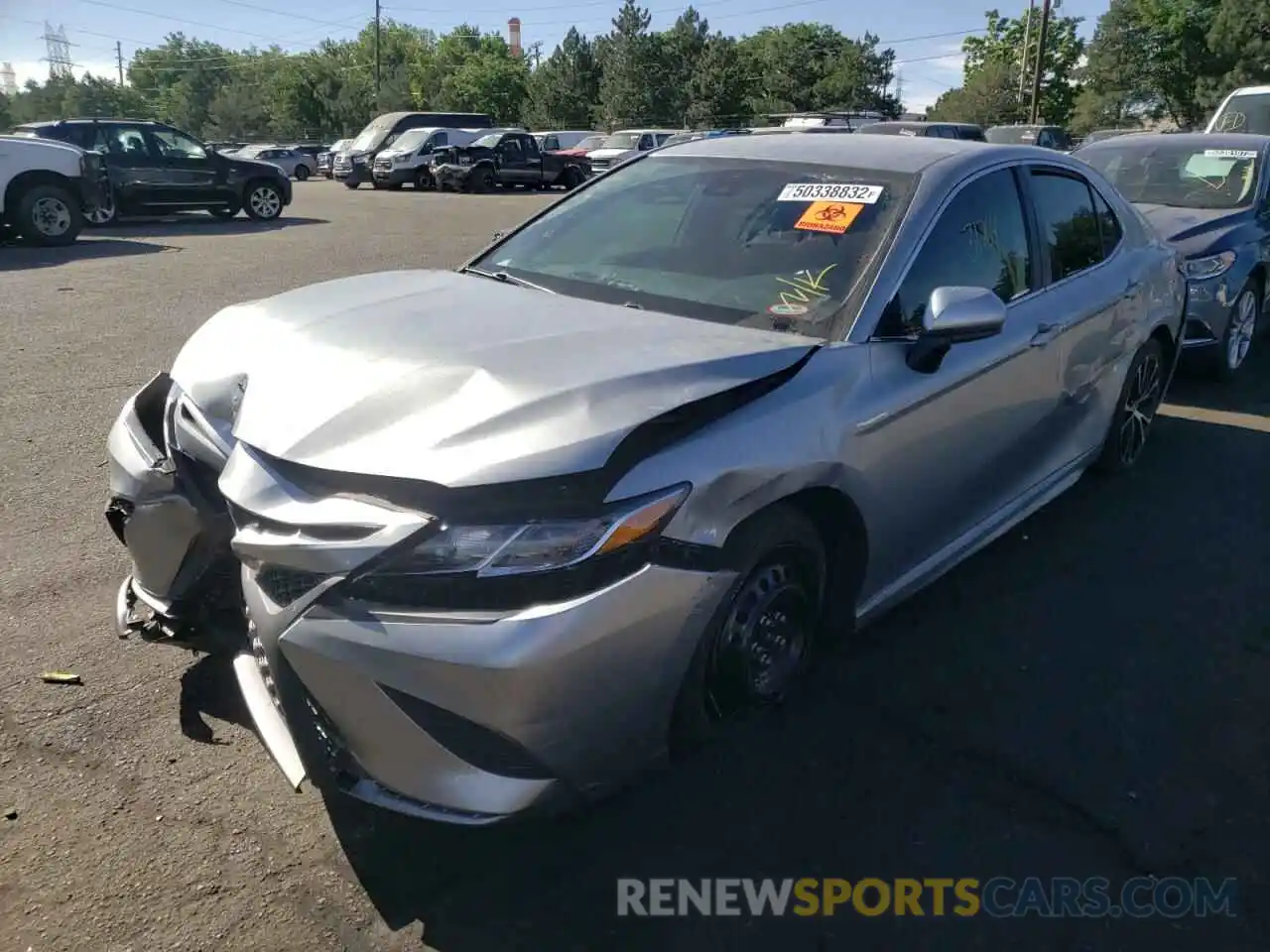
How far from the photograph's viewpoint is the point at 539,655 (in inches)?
85.9

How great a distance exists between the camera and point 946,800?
2.88 meters

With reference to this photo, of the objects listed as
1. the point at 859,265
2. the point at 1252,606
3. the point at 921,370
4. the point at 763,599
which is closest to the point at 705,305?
the point at 859,265

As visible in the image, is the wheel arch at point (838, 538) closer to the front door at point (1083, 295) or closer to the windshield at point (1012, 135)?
the front door at point (1083, 295)

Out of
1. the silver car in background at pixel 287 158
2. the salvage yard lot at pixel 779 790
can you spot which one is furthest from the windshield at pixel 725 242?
the silver car in background at pixel 287 158

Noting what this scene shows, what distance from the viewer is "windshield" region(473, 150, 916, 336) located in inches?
131

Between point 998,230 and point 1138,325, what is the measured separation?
1.41m

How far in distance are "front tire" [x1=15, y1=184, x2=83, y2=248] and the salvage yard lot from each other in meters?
11.2

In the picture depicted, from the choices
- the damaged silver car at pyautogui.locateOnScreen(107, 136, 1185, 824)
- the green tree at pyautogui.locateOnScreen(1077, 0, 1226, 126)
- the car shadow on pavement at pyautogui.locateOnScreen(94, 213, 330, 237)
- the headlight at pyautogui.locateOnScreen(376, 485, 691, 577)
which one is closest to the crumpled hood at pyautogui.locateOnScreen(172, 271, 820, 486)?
the damaged silver car at pyautogui.locateOnScreen(107, 136, 1185, 824)

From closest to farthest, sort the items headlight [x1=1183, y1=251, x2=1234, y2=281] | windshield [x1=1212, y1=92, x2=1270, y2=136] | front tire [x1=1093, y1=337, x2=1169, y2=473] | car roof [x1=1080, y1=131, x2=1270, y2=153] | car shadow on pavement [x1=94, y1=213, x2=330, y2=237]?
1. front tire [x1=1093, y1=337, x2=1169, y2=473]
2. headlight [x1=1183, y1=251, x2=1234, y2=281]
3. car roof [x1=1080, y1=131, x2=1270, y2=153]
4. windshield [x1=1212, y1=92, x2=1270, y2=136]
5. car shadow on pavement [x1=94, y1=213, x2=330, y2=237]

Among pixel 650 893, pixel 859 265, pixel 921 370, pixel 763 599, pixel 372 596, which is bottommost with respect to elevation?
pixel 650 893

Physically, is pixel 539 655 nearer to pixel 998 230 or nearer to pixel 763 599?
pixel 763 599

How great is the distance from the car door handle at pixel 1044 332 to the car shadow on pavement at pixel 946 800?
968mm

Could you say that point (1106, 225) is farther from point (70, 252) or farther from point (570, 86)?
point (570, 86)

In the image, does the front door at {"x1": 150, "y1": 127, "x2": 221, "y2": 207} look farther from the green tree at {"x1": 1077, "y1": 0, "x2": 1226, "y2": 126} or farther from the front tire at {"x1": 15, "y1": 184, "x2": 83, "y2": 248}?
the green tree at {"x1": 1077, "y1": 0, "x2": 1226, "y2": 126}
